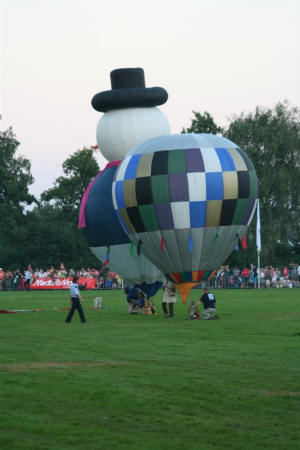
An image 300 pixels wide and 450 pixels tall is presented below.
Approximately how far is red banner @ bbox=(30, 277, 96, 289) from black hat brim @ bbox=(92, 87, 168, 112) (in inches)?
1050

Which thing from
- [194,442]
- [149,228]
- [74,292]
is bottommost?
[194,442]

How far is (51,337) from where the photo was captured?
949 inches

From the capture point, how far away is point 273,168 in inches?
2921

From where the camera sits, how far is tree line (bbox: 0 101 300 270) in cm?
7338

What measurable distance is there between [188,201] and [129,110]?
10.1 metres

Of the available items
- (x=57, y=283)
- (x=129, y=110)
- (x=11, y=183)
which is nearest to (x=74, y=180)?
(x=11, y=183)

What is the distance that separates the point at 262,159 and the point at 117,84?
3448 centimetres

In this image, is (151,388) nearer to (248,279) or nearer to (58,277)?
(248,279)

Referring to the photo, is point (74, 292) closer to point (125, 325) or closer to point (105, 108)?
point (125, 325)

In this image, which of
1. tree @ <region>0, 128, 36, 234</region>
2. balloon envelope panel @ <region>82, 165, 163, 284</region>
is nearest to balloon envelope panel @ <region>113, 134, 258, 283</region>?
balloon envelope panel @ <region>82, 165, 163, 284</region>

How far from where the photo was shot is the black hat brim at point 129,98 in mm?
40688

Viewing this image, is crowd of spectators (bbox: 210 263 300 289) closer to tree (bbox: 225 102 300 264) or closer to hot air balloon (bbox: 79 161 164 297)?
tree (bbox: 225 102 300 264)

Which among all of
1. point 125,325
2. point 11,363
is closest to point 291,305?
point 125,325

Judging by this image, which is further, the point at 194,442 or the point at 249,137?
the point at 249,137
